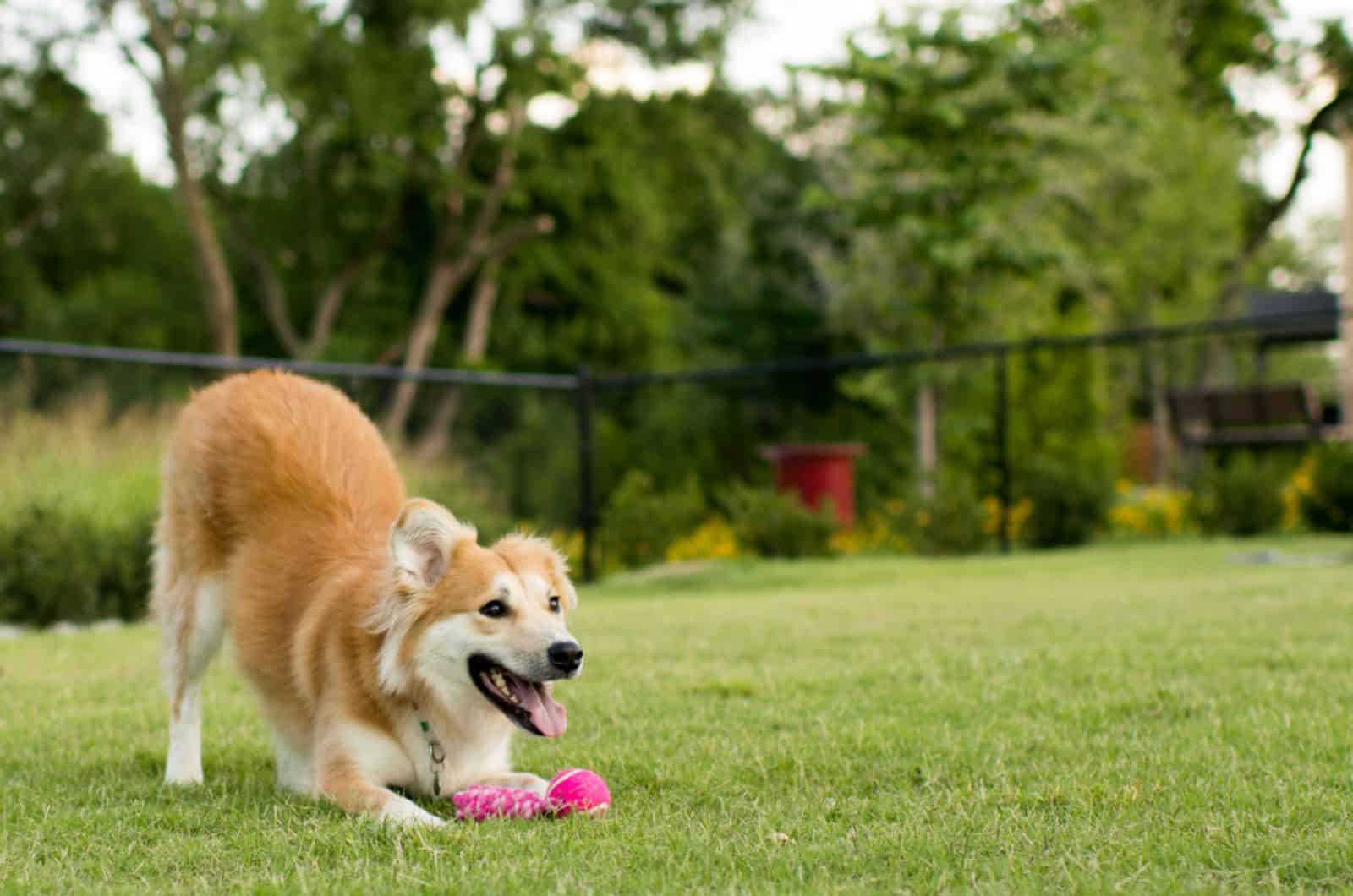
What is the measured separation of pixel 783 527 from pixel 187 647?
9.30m

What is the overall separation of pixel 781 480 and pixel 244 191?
1677cm

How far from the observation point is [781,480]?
669 inches

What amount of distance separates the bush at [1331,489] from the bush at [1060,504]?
6.59ft

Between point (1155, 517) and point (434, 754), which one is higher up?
point (1155, 517)

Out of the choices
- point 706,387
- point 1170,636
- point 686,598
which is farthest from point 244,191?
point 1170,636

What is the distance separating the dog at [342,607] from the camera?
11.3 feet

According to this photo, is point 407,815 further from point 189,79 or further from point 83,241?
point 83,241

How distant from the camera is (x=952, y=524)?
513 inches

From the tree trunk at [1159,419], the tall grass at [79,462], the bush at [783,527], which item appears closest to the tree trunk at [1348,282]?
the tree trunk at [1159,419]

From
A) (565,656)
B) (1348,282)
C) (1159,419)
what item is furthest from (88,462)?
(1159,419)

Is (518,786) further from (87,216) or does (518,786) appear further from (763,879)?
(87,216)

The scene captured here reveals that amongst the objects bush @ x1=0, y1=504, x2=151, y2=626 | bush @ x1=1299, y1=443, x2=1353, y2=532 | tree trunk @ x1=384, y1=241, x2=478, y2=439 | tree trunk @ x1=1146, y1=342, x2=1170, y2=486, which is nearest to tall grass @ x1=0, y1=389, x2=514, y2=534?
bush @ x1=0, y1=504, x2=151, y2=626

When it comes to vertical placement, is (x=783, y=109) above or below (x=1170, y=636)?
above

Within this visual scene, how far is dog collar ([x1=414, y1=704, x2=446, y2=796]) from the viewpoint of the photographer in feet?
11.8
